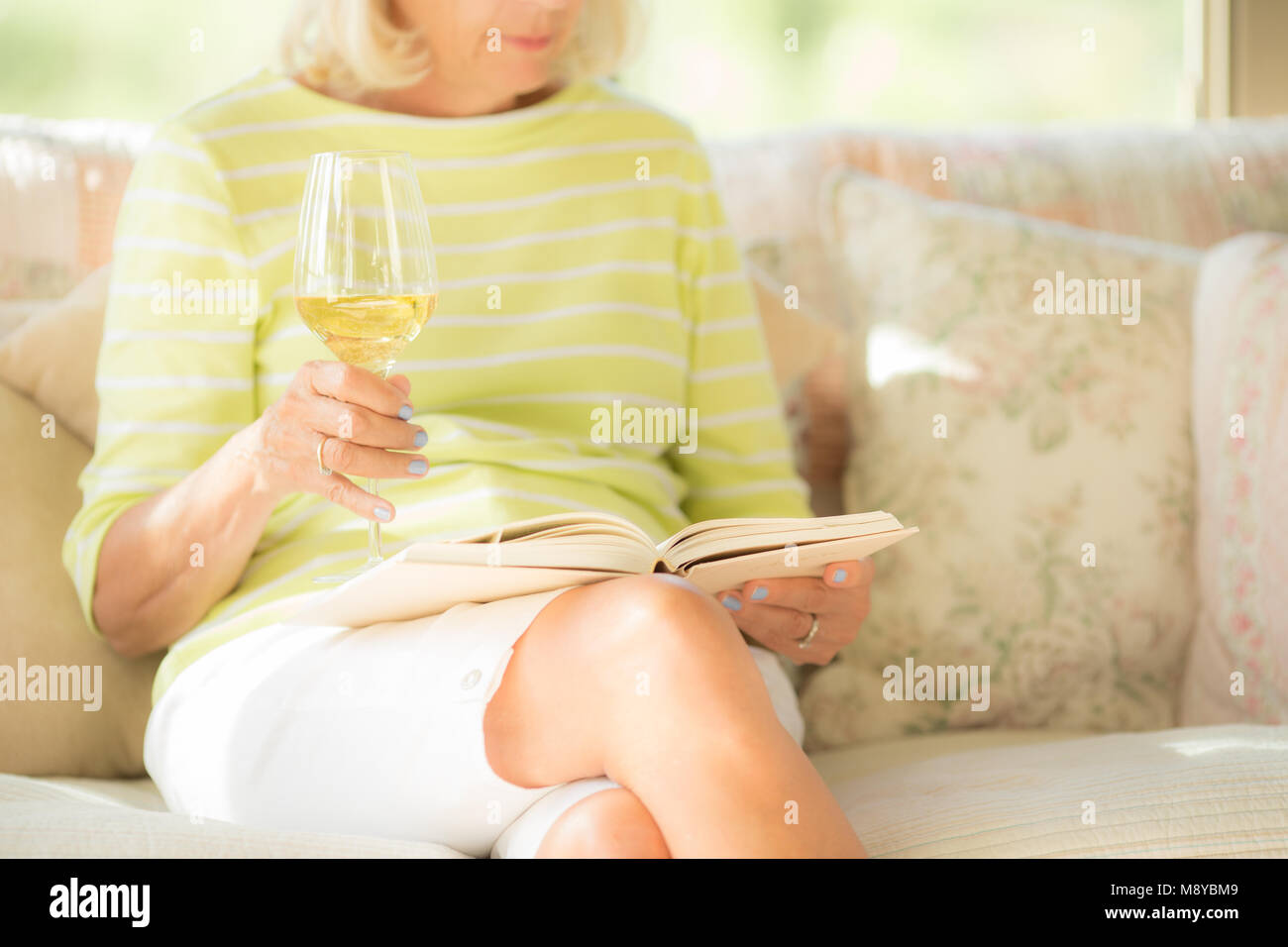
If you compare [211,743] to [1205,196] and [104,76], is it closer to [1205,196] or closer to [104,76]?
[1205,196]

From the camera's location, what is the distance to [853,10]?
2992 millimetres

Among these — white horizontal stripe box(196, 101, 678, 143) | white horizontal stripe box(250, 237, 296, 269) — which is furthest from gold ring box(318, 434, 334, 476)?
white horizontal stripe box(196, 101, 678, 143)

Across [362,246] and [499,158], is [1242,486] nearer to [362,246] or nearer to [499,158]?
[499,158]

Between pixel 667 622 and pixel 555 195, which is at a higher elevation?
pixel 555 195

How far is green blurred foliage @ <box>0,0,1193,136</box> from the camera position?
261 centimetres

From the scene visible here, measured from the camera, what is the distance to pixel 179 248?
115cm

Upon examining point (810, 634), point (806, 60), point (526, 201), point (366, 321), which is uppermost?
point (806, 60)

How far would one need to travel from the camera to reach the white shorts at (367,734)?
2.89 ft

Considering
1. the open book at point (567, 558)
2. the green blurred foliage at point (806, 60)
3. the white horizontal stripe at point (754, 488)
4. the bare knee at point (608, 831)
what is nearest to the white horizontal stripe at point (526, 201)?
the white horizontal stripe at point (754, 488)

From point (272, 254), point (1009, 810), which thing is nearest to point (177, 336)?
point (272, 254)

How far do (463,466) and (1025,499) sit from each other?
0.68m

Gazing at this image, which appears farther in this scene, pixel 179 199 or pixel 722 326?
pixel 722 326

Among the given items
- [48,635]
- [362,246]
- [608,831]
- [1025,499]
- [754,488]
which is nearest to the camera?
[608,831]
